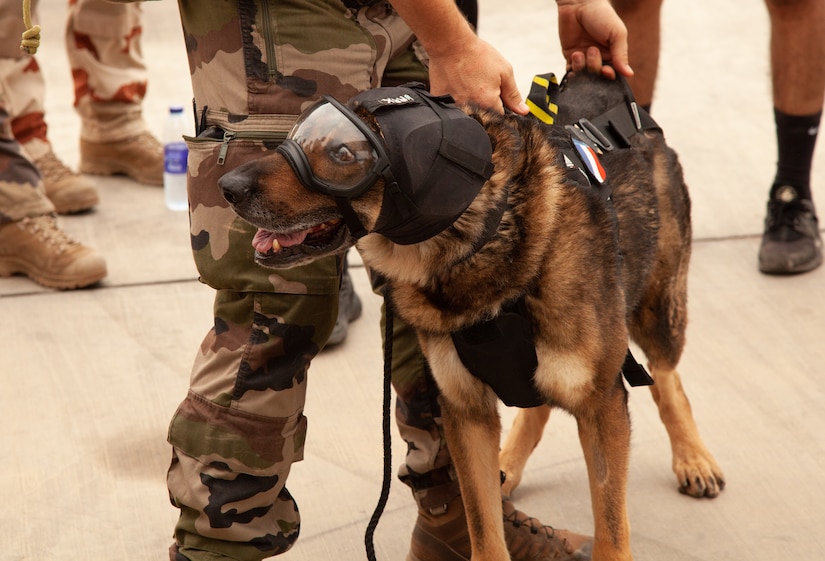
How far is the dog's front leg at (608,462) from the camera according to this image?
2.48m

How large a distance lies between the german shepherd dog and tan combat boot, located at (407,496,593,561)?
31 cm

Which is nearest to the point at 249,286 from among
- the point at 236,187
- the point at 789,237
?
the point at 236,187

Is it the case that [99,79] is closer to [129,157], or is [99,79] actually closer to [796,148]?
[129,157]

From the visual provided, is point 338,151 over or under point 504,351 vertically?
over

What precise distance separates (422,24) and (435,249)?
0.50 meters

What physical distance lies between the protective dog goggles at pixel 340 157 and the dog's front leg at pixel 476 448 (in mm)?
629

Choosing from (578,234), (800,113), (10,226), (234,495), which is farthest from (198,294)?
(800,113)

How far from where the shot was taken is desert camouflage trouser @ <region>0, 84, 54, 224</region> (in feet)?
14.8

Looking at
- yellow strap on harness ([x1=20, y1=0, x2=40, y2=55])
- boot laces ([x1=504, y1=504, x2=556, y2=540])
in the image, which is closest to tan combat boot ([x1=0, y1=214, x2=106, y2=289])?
yellow strap on harness ([x1=20, y1=0, x2=40, y2=55])

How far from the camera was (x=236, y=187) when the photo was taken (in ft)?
6.54

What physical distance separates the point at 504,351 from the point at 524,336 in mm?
59

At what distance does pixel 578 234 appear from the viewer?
2.41 m

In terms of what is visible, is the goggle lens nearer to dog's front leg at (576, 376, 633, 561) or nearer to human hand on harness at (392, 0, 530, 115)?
human hand on harness at (392, 0, 530, 115)

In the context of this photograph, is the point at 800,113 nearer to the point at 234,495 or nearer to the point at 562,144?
the point at 562,144
